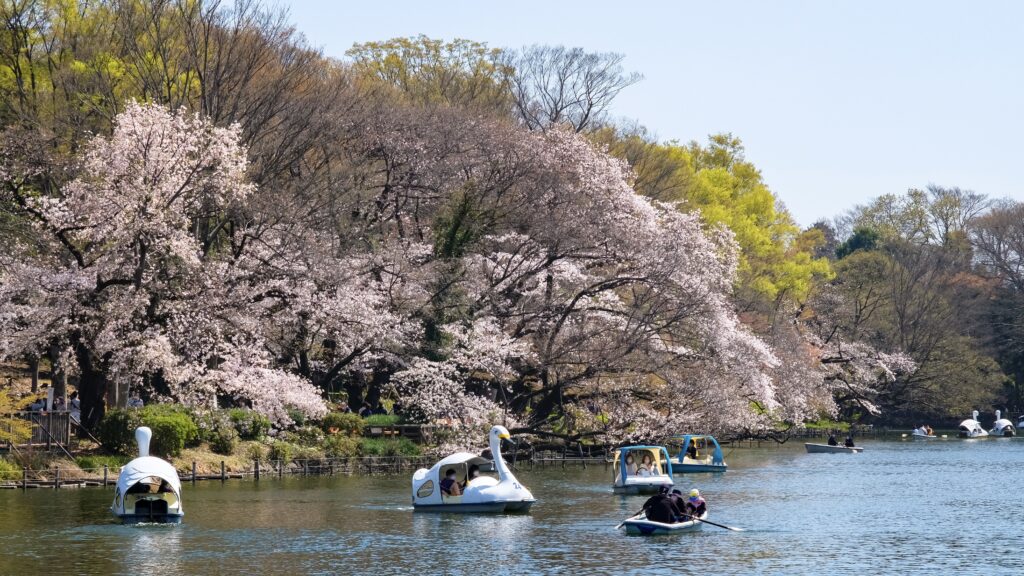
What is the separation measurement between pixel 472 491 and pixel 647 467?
35.8ft

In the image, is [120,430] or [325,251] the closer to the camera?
[120,430]

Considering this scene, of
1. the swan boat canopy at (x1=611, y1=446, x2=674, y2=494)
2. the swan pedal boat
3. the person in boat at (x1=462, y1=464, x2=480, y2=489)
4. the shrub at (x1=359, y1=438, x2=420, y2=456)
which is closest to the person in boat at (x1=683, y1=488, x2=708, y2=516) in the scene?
the swan pedal boat

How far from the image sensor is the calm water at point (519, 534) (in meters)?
30.2

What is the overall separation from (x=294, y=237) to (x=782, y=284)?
44974 mm

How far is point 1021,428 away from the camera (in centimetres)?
10750

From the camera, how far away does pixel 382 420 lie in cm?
5997

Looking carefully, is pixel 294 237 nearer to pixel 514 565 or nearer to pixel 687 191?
pixel 514 565

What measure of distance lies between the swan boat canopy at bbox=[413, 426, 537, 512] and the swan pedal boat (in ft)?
15.5

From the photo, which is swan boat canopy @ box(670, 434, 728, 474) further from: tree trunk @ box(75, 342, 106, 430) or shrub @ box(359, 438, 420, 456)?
tree trunk @ box(75, 342, 106, 430)

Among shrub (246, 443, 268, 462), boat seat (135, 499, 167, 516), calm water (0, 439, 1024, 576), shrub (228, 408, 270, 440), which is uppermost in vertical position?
shrub (228, 408, 270, 440)

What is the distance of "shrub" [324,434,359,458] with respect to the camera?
181 feet

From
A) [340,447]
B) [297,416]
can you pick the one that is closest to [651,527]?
[340,447]

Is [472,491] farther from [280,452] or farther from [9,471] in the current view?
[9,471]

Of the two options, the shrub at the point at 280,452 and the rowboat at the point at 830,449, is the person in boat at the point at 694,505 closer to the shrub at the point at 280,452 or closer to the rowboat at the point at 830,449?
the shrub at the point at 280,452
